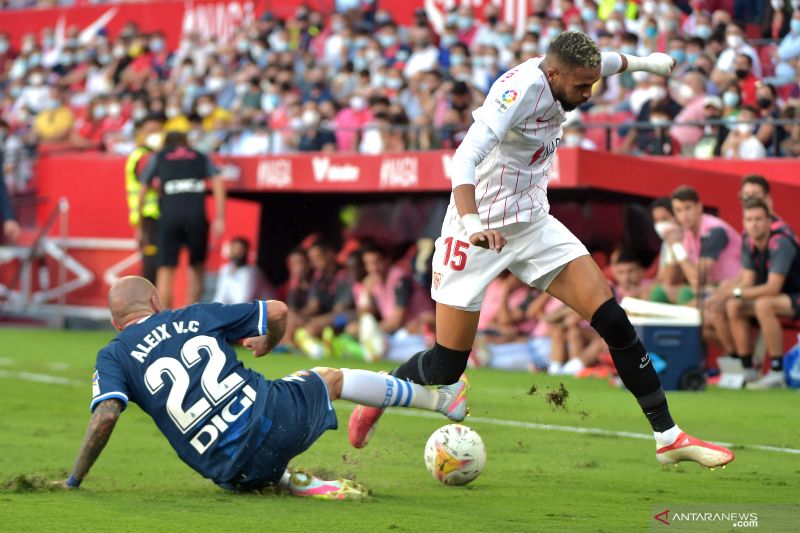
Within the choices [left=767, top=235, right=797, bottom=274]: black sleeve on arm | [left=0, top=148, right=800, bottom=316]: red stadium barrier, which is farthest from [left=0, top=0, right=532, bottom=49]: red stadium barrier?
[left=767, top=235, right=797, bottom=274]: black sleeve on arm

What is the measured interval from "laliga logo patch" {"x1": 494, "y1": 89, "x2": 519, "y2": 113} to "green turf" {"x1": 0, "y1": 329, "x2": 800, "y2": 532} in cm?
182

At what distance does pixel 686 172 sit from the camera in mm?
13383

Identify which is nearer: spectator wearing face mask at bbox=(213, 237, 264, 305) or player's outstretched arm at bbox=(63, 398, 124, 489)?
player's outstretched arm at bbox=(63, 398, 124, 489)

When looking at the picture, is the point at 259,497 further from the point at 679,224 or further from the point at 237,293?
the point at 237,293

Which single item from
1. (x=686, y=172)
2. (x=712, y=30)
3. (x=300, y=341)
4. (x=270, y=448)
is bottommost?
(x=300, y=341)

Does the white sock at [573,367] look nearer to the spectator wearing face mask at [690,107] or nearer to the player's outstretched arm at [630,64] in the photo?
the spectator wearing face mask at [690,107]

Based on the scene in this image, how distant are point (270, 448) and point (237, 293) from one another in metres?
10.8

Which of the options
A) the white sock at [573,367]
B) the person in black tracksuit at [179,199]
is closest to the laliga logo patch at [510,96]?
the white sock at [573,367]

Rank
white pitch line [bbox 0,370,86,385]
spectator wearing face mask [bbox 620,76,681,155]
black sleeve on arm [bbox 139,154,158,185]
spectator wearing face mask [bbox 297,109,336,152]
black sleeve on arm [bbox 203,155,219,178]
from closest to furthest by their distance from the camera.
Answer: white pitch line [bbox 0,370,86,385], spectator wearing face mask [bbox 620,76,681,155], black sleeve on arm [bbox 203,155,219,178], black sleeve on arm [bbox 139,154,158,185], spectator wearing face mask [bbox 297,109,336,152]

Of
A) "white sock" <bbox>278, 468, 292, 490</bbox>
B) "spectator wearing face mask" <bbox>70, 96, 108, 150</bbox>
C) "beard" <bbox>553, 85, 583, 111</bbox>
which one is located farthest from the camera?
"spectator wearing face mask" <bbox>70, 96, 108, 150</bbox>

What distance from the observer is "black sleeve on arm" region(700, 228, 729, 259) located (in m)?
12.5

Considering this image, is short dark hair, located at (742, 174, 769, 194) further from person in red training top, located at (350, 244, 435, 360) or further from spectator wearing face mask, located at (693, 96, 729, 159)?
person in red training top, located at (350, 244, 435, 360)

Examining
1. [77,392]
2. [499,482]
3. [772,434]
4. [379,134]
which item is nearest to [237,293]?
[379,134]

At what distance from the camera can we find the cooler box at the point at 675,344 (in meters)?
11.7
